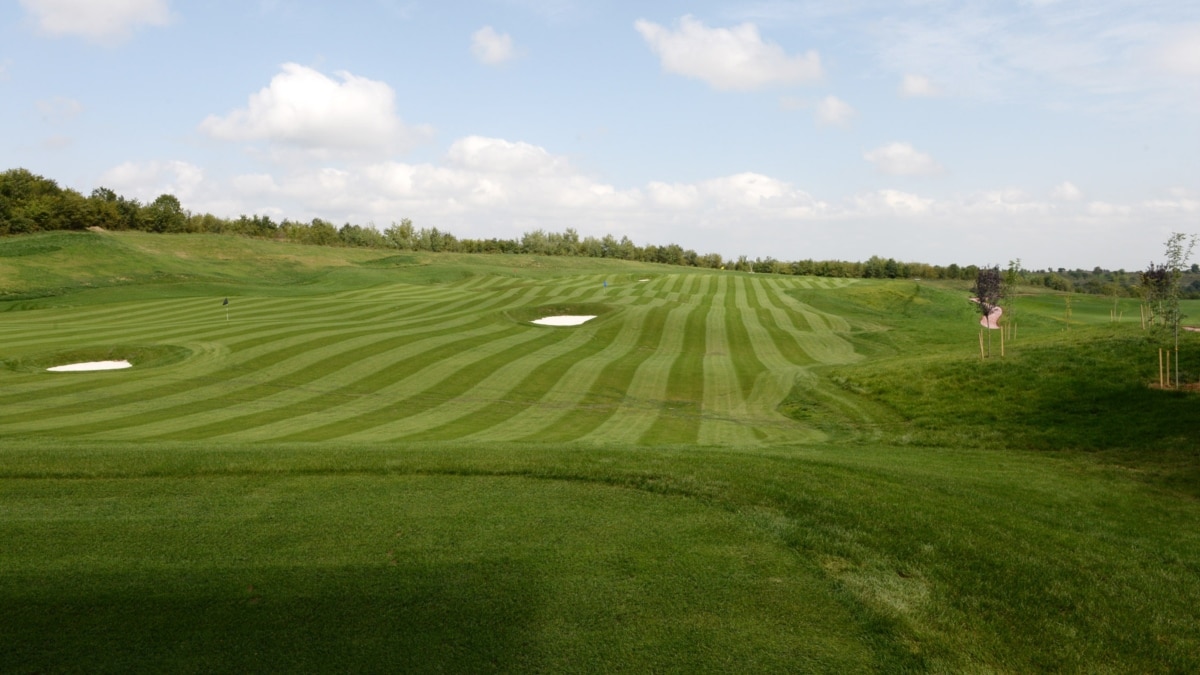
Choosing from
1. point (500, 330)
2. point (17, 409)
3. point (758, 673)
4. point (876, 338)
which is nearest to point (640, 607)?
point (758, 673)

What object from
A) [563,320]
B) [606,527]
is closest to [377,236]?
Answer: [563,320]

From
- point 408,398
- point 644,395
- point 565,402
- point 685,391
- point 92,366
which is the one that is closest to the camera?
point 408,398

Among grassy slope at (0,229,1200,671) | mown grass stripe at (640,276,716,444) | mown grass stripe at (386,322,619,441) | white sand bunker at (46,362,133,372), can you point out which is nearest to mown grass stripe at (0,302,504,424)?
grassy slope at (0,229,1200,671)

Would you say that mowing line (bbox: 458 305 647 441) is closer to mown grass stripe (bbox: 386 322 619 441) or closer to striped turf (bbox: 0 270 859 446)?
striped turf (bbox: 0 270 859 446)

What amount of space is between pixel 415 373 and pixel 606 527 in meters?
20.7

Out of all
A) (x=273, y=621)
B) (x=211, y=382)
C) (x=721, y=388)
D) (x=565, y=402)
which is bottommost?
(x=565, y=402)

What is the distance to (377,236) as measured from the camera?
140 metres

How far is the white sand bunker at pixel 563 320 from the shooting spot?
147 feet

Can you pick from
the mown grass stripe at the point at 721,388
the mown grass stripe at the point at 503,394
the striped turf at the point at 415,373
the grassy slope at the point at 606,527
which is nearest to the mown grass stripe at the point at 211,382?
the striped turf at the point at 415,373

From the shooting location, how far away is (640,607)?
635 cm

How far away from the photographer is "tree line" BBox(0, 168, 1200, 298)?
268ft

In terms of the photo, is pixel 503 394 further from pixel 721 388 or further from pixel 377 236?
pixel 377 236

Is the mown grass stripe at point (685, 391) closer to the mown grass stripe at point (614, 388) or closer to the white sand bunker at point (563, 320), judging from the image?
the mown grass stripe at point (614, 388)

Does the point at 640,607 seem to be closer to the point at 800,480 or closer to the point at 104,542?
the point at 800,480
